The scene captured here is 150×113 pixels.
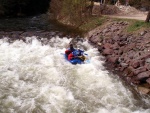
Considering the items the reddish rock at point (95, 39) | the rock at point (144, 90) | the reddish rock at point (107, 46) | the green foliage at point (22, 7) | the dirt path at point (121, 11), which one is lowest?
the green foliage at point (22, 7)

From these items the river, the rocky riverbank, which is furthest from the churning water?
the rocky riverbank

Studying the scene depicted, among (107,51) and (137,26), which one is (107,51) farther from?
(137,26)

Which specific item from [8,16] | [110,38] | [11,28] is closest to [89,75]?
[110,38]

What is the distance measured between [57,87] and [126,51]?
241 inches

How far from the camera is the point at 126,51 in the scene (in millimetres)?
14805

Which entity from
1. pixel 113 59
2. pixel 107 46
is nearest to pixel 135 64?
pixel 113 59

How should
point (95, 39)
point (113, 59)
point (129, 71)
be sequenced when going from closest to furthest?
1. point (129, 71)
2. point (113, 59)
3. point (95, 39)

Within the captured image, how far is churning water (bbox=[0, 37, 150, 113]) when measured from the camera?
9.19 m

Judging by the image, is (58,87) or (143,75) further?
(143,75)

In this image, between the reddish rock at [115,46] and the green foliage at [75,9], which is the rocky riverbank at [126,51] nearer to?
the reddish rock at [115,46]

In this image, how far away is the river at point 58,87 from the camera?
920cm

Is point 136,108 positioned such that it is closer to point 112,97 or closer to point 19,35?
point 112,97

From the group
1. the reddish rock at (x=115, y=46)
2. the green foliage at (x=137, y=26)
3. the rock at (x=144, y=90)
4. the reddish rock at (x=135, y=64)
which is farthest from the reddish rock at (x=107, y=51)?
the rock at (x=144, y=90)

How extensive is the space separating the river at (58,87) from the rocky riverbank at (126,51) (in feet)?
2.24
